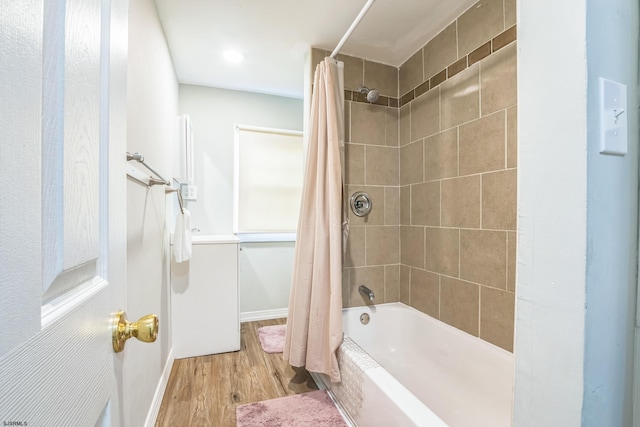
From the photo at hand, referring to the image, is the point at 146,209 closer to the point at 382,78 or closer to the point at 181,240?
the point at 181,240

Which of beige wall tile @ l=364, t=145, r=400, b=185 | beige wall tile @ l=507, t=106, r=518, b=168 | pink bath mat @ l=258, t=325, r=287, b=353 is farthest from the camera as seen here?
pink bath mat @ l=258, t=325, r=287, b=353

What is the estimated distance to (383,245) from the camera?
2.10 m

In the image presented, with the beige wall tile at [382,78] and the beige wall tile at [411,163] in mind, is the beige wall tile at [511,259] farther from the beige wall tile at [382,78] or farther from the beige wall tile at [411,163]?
the beige wall tile at [382,78]

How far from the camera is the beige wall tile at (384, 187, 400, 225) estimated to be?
211 cm

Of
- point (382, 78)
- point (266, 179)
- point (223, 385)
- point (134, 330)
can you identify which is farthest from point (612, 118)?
point (266, 179)

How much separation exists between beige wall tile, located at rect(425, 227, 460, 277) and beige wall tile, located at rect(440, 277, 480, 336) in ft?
0.24

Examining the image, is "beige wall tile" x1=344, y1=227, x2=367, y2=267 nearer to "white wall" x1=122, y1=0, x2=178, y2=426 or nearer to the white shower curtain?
the white shower curtain

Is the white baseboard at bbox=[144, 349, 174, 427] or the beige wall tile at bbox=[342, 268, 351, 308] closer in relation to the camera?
the white baseboard at bbox=[144, 349, 174, 427]

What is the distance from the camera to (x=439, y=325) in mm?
1747

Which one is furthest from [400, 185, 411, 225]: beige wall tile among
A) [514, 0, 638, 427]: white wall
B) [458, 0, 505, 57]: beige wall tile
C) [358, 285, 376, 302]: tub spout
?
[514, 0, 638, 427]: white wall

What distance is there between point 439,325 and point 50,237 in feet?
6.36

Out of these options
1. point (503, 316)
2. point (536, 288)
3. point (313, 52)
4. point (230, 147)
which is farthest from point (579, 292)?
point (230, 147)

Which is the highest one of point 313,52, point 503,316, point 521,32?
point 313,52

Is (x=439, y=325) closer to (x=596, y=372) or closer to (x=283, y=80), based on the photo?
(x=596, y=372)
